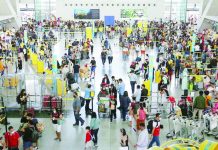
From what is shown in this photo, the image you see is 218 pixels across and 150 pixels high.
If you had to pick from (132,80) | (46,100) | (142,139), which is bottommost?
(142,139)

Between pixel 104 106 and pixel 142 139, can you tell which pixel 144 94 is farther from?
pixel 142 139

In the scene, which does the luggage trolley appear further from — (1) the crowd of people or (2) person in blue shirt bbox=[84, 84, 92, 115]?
(2) person in blue shirt bbox=[84, 84, 92, 115]

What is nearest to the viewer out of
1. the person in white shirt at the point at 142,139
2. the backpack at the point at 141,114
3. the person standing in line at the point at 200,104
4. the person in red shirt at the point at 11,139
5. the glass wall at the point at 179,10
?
the person in white shirt at the point at 142,139

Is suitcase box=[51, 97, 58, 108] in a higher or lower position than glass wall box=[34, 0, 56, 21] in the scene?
lower

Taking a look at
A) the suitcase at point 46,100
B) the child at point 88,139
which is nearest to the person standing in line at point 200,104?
the child at point 88,139

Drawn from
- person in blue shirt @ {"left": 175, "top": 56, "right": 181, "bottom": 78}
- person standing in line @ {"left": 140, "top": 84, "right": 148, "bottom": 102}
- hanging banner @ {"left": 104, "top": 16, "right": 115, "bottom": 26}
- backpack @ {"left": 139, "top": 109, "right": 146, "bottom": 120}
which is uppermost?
hanging banner @ {"left": 104, "top": 16, "right": 115, "bottom": 26}

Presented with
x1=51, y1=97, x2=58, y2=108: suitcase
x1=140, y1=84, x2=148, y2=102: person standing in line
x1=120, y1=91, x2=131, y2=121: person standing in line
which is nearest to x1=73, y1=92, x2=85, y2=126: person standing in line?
x1=51, y1=97, x2=58, y2=108: suitcase

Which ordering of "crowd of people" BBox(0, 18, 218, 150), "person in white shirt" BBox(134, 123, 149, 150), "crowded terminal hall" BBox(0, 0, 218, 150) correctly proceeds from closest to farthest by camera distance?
"person in white shirt" BBox(134, 123, 149, 150), "crowd of people" BBox(0, 18, 218, 150), "crowded terminal hall" BBox(0, 0, 218, 150)

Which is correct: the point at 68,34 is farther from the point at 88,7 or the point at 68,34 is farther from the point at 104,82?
the point at 104,82

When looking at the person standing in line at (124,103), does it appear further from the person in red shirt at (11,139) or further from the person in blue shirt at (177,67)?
the person in blue shirt at (177,67)

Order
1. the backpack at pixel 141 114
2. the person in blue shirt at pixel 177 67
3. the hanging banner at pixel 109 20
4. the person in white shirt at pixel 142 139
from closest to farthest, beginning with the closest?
the person in white shirt at pixel 142 139 → the backpack at pixel 141 114 → the person in blue shirt at pixel 177 67 → the hanging banner at pixel 109 20

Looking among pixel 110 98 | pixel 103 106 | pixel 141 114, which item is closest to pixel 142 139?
pixel 141 114

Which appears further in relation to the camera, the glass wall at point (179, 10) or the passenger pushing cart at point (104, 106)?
the glass wall at point (179, 10)

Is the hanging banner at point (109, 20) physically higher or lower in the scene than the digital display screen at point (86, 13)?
lower
